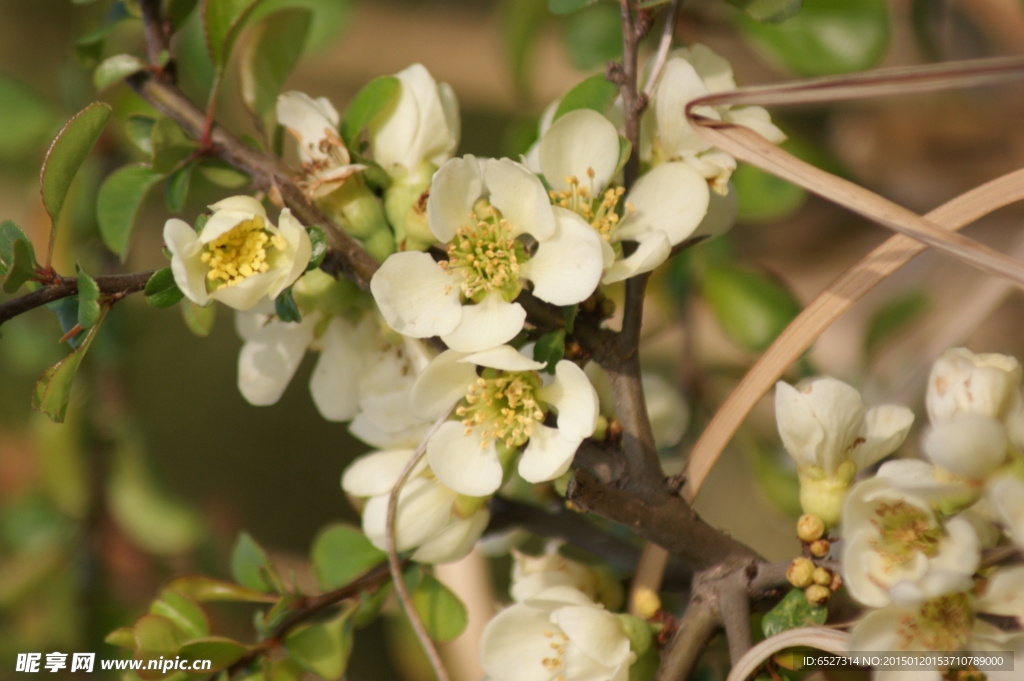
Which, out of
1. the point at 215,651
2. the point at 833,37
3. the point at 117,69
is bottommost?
the point at 215,651

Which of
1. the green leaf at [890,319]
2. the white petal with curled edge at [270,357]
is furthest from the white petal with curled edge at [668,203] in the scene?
the green leaf at [890,319]

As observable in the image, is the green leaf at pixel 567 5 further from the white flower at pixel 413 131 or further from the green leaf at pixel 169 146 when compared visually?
the green leaf at pixel 169 146

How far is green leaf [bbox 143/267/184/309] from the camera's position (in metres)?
0.39

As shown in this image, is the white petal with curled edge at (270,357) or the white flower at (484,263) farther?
the white petal with curled edge at (270,357)

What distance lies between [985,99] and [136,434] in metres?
1.44

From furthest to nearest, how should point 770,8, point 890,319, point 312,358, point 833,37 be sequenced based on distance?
point 312,358 → point 890,319 → point 833,37 → point 770,8

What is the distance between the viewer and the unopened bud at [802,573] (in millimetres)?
417

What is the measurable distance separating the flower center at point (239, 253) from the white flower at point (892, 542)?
287 millimetres

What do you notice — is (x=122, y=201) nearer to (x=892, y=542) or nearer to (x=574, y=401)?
(x=574, y=401)

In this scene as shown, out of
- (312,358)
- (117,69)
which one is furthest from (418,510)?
(312,358)

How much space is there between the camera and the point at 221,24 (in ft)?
1.65

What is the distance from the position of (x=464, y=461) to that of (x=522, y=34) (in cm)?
60

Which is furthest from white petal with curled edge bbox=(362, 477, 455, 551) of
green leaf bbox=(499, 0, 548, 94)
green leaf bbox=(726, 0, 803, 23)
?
green leaf bbox=(499, 0, 548, 94)

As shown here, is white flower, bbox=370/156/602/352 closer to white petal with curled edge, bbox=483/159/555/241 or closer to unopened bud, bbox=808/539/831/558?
white petal with curled edge, bbox=483/159/555/241
